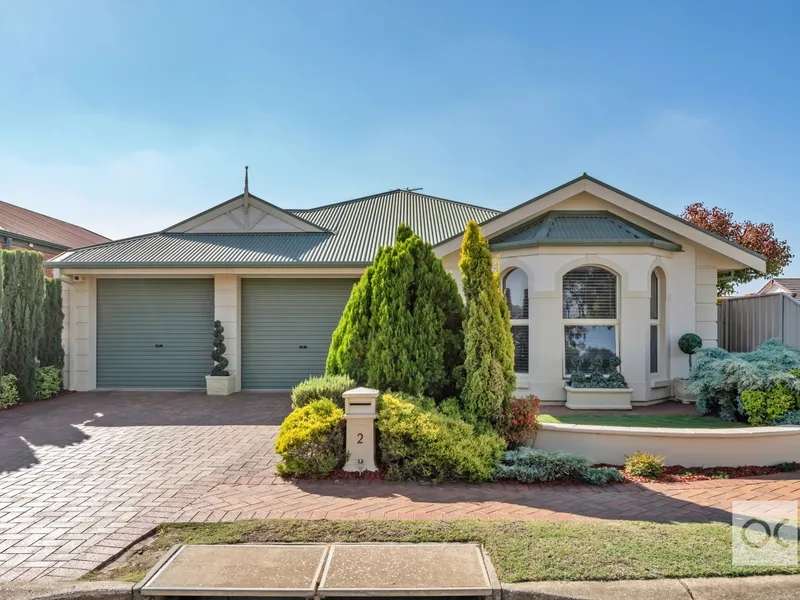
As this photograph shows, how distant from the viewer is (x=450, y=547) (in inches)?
147

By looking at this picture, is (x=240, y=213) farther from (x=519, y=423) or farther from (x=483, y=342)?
(x=519, y=423)

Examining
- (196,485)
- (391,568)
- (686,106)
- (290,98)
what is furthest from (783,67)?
(196,485)

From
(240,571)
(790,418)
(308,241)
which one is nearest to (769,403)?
(790,418)

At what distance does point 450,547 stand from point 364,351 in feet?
11.2

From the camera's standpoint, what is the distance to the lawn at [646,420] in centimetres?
752

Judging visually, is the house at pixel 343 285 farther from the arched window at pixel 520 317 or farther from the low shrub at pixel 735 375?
the low shrub at pixel 735 375

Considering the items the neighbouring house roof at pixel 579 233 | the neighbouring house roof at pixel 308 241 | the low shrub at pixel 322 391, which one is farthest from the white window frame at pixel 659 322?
the low shrub at pixel 322 391

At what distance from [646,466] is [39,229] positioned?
23.8 meters

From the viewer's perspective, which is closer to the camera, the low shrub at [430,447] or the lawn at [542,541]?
the lawn at [542,541]

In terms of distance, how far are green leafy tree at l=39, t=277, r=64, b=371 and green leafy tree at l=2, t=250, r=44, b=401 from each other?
31 centimetres

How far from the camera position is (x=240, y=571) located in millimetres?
3387

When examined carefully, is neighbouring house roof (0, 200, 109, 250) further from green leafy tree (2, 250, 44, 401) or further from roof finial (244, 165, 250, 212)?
roof finial (244, 165, 250, 212)

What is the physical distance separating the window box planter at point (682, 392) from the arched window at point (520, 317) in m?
3.12

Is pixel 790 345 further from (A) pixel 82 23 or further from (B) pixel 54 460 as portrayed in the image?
(A) pixel 82 23
